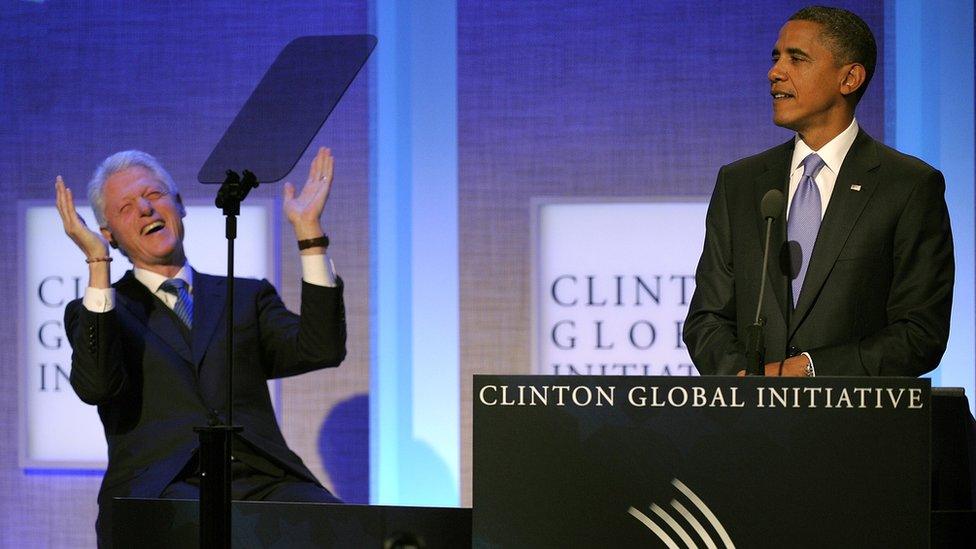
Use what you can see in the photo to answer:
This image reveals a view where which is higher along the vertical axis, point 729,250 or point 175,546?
point 729,250

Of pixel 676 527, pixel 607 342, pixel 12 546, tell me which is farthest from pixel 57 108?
pixel 676 527

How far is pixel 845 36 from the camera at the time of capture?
7.41 ft

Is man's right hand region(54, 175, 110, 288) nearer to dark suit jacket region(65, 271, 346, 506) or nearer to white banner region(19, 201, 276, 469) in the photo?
dark suit jacket region(65, 271, 346, 506)

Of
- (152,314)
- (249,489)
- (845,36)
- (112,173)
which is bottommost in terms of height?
(249,489)

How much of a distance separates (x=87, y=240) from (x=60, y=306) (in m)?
1.34

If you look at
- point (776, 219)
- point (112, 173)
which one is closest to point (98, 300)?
point (112, 173)

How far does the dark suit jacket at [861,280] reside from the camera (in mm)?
2135

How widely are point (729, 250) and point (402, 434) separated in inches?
76.0

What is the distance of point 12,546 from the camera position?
4215 millimetres

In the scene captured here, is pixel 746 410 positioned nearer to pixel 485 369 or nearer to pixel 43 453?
pixel 485 369

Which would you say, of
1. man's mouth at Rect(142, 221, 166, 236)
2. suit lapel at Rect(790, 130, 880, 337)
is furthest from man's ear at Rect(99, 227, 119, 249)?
suit lapel at Rect(790, 130, 880, 337)

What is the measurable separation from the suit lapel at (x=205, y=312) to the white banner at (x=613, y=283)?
1322 millimetres

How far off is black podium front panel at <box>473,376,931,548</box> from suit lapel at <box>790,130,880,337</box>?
72 centimetres

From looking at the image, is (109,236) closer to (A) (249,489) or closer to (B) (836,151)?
(A) (249,489)
